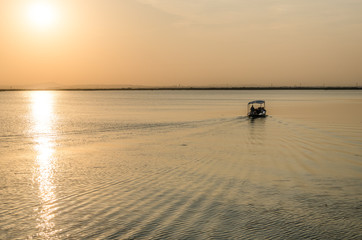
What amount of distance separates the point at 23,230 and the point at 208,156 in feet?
43.4

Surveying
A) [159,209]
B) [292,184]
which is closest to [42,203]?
[159,209]

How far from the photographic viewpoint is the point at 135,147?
25562 millimetres

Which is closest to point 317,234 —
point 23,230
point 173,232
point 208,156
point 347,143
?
point 173,232

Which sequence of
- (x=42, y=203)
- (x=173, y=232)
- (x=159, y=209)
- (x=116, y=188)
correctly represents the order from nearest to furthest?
(x=173, y=232), (x=159, y=209), (x=42, y=203), (x=116, y=188)

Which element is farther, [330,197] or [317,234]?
[330,197]

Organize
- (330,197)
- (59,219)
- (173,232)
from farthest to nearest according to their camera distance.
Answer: (330,197)
(59,219)
(173,232)

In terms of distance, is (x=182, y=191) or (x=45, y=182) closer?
(x=182, y=191)

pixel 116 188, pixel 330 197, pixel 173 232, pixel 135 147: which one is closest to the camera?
pixel 173 232

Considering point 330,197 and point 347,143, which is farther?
point 347,143

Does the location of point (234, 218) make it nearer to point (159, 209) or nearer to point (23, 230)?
point (159, 209)

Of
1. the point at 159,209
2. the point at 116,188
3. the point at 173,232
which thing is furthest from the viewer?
the point at 116,188

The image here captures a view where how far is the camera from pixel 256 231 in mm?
9633

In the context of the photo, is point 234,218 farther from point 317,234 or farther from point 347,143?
point 347,143

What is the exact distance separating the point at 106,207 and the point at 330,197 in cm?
820
